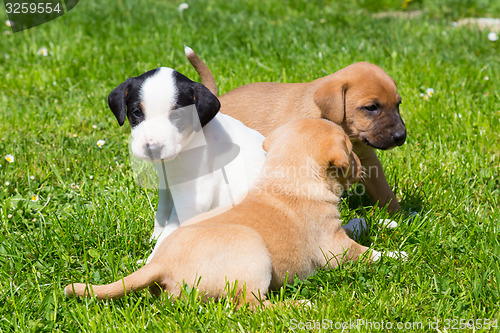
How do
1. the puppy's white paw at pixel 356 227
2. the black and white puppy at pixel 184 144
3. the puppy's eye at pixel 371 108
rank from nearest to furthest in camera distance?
the black and white puppy at pixel 184 144 → the puppy's white paw at pixel 356 227 → the puppy's eye at pixel 371 108

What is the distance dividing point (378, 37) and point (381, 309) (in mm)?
5420

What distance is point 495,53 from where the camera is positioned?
25.0ft

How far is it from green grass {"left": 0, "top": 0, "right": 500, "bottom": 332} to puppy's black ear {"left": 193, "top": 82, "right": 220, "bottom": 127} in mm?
891

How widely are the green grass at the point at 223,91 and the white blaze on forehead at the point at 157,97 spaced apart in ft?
2.82

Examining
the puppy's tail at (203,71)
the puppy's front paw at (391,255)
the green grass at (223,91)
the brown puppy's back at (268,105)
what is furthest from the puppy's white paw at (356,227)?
the puppy's tail at (203,71)

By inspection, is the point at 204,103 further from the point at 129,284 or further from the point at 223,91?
the point at 223,91

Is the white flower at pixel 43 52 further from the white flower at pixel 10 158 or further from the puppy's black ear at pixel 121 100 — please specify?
the puppy's black ear at pixel 121 100

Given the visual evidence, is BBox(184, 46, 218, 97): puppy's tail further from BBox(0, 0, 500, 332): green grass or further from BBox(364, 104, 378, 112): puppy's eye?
BBox(364, 104, 378, 112): puppy's eye

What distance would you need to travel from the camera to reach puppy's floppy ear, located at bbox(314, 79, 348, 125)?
443 centimetres

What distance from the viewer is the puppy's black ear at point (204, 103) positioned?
3656 mm

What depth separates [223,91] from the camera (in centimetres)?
614

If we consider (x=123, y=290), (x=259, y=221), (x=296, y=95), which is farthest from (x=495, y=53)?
(x=123, y=290)

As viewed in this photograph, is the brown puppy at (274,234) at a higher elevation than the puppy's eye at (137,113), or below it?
below

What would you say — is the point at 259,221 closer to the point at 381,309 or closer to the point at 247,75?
the point at 381,309
